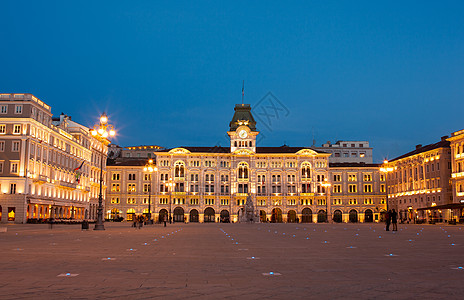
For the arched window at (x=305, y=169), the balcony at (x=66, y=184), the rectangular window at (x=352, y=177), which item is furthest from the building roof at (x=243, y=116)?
the balcony at (x=66, y=184)

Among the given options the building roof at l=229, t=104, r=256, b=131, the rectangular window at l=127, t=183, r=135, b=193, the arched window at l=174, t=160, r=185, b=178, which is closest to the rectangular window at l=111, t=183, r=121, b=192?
the rectangular window at l=127, t=183, r=135, b=193

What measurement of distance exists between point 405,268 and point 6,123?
66.0 meters

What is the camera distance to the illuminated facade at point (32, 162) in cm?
6581

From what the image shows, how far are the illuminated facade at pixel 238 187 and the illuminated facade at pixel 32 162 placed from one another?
95.8 feet

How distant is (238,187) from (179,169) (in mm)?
15098

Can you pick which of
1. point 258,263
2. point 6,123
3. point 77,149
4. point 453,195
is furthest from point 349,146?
point 258,263

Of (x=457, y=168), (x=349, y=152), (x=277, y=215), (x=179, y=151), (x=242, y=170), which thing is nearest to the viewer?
(x=457, y=168)

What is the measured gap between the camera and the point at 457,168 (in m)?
78.6

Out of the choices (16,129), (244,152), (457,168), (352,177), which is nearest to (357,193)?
(352,177)

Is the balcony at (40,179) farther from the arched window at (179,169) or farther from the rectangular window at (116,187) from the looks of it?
the arched window at (179,169)

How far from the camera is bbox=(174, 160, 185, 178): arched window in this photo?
114 metres

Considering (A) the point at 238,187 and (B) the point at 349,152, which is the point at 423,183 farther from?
(B) the point at 349,152

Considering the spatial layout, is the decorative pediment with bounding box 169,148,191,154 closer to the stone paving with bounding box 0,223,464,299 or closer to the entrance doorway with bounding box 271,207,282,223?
the entrance doorway with bounding box 271,207,282,223

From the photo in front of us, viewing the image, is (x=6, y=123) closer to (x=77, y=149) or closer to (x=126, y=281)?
(x=77, y=149)
